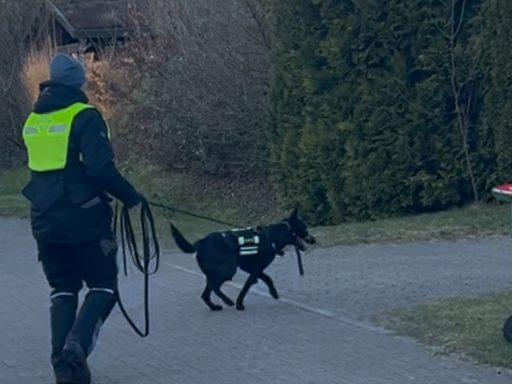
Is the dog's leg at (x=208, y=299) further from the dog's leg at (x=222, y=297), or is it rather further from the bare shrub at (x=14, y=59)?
the bare shrub at (x=14, y=59)

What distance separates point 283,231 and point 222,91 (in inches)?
421

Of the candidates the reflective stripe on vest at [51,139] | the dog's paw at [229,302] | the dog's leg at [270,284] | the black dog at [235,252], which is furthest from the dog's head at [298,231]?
the reflective stripe on vest at [51,139]

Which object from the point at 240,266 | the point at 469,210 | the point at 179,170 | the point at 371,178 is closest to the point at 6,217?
the point at 179,170

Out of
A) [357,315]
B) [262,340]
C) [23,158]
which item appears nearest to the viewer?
[262,340]

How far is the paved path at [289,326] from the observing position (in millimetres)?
8398

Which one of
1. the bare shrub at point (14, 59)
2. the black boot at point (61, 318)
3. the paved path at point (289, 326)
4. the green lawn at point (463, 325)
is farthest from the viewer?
the bare shrub at point (14, 59)

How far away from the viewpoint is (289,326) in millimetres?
9859

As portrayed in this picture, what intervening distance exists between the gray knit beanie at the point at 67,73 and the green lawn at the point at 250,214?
6.62 meters

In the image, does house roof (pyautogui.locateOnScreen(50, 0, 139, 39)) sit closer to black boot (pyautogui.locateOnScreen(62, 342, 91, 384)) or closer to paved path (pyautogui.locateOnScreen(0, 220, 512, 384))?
paved path (pyautogui.locateOnScreen(0, 220, 512, 384))

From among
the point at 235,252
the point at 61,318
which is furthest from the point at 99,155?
the point at 235,252

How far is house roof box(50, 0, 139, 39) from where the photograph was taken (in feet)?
92.6

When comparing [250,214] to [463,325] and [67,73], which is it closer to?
[463,325]

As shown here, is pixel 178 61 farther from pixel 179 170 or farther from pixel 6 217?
pixel 6 217

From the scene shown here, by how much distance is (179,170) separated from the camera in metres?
23.6
